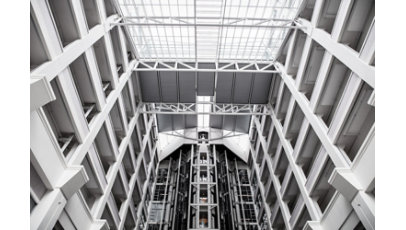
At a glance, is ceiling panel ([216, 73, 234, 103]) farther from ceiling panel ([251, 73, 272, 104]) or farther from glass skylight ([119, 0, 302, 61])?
ceiling panel ([251, 73, 272, 104])

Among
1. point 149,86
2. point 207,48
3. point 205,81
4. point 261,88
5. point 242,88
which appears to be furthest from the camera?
point 261,88

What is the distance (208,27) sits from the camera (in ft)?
77.5

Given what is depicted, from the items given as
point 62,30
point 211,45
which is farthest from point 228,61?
point 62,30

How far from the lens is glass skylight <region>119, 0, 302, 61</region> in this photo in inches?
832

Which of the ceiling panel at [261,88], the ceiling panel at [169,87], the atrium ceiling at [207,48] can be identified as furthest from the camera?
the ceiling panel at [261,88]

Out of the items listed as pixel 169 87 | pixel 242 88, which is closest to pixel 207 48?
pixel 242 88

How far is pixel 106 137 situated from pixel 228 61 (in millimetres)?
13400

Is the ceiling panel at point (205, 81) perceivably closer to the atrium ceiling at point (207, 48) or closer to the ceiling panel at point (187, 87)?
the atrium ceiling at point (207, 48)

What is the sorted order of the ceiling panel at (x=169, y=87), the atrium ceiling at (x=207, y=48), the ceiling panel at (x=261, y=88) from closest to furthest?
the atrium ceiling at (x=207, y=48), the ceiling panel at (x=169, y=87), the ceiling panel at (x=261, y=88)

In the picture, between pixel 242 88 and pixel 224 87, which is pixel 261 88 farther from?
pixel 224 87

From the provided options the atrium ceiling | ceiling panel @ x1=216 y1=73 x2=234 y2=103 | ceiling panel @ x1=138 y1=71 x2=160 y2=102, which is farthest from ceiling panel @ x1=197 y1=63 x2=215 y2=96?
ceiling panel @ x1=138 y1=71 x2=160 y2=102

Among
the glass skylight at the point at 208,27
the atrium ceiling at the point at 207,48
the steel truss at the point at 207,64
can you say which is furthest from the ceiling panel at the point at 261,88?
the glass skylight at the point at 208,27

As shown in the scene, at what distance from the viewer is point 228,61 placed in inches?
1024

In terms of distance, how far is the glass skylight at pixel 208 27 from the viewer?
21141 mm
